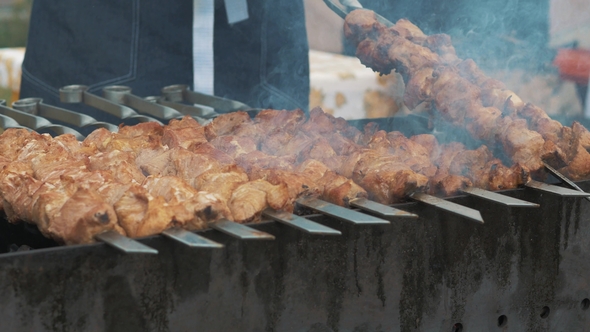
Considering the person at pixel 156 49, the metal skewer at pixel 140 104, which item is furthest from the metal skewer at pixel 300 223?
the person at pixel 156 49

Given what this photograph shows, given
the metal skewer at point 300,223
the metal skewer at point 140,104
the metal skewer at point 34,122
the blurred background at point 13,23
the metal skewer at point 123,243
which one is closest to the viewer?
the metal skewer at point 123,243

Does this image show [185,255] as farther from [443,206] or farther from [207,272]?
[443,206]

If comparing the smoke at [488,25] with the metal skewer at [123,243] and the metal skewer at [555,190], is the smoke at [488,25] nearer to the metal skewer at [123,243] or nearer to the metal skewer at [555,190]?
the metal skewer at [555,190]

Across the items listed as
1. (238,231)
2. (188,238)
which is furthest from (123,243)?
(238,231)

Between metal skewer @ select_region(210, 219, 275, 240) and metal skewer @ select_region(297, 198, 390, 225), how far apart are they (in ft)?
0.70

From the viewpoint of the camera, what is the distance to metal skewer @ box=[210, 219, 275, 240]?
4.90ft

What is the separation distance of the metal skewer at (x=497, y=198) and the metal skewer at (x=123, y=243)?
32.8 inches

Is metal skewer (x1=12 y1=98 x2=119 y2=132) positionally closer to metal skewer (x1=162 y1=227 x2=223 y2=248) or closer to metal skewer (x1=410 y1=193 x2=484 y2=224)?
metal skewer (x1=162 y1=227 x2=223 y2=248)

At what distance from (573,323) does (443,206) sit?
0.75 m

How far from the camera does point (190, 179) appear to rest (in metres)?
2.08

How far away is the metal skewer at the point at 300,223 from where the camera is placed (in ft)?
5.06

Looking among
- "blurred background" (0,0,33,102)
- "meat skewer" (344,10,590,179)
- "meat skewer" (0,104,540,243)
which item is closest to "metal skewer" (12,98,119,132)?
"meat skewer" (0,104,540,243)

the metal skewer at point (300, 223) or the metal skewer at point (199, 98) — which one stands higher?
the metal skewer at point (199, 98)

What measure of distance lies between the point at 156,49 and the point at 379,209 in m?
2.76
